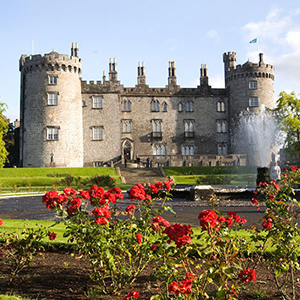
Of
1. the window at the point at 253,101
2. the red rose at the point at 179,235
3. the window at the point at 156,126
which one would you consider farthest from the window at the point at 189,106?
the red rose at the point at 179,235

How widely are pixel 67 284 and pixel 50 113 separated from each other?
135ft

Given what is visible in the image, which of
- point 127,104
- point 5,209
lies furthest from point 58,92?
point 5,209

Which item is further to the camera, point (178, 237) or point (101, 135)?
point (101, 135)

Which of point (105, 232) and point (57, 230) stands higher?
point (105, 232)

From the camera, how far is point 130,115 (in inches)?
1948

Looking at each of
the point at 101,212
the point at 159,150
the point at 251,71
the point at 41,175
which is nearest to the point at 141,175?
the point at 41,175

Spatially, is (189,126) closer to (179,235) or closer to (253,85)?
(253,85)

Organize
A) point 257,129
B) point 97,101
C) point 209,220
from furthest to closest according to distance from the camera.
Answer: point 97,101 → point 257,129 → point 209,220

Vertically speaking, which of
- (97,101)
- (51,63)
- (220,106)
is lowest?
(220,106)

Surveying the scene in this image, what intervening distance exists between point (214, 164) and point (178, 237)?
4172cm

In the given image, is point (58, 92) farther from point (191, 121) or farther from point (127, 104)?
point (191, 121)

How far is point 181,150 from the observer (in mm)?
49562

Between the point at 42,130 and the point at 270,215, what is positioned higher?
the point at 42,130

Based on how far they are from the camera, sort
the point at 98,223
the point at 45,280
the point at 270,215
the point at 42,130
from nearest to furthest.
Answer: the point at 98,223, the point at 270,215, the point at 45,280, the point at 42,130
